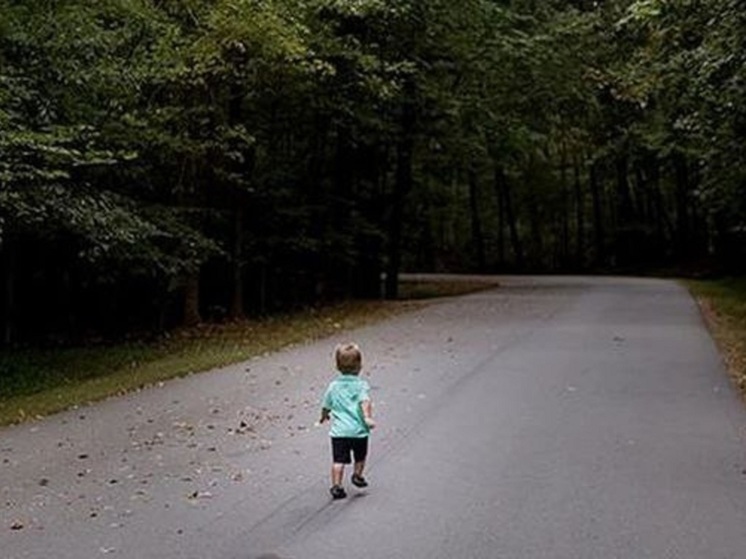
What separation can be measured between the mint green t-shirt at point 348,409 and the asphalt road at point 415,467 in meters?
0.49

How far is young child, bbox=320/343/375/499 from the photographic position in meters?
7.81

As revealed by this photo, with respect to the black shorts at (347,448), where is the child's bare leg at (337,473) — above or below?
below

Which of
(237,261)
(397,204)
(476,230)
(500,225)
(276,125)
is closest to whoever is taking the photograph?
(237,261)

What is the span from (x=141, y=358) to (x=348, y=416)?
1123 cm

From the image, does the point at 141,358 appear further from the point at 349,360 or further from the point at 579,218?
the point at 579,218

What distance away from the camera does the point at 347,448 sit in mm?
7816

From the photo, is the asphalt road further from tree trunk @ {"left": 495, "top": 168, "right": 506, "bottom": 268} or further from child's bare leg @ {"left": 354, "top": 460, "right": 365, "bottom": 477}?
tree trunk @ {"left": 495, "top": 168, "right": 506, "bottom": 268}

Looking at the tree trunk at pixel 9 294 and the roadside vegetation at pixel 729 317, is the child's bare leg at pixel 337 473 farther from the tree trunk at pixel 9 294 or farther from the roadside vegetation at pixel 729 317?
the tree trunk at pixel 9 294

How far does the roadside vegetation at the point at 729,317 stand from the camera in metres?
15.3

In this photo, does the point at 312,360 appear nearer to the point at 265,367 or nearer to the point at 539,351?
the point at 265,367

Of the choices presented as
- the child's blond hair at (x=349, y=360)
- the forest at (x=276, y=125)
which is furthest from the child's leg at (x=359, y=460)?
the forest at (x=276, y=125)

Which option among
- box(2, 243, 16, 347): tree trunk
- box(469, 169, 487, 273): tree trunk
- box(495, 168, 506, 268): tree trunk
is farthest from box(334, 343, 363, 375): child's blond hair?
box(495, 168, 506, 268): tree trunk

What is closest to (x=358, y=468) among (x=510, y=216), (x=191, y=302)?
(x=191, y=302)

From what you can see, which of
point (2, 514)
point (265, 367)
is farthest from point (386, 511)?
point (265, 367)
